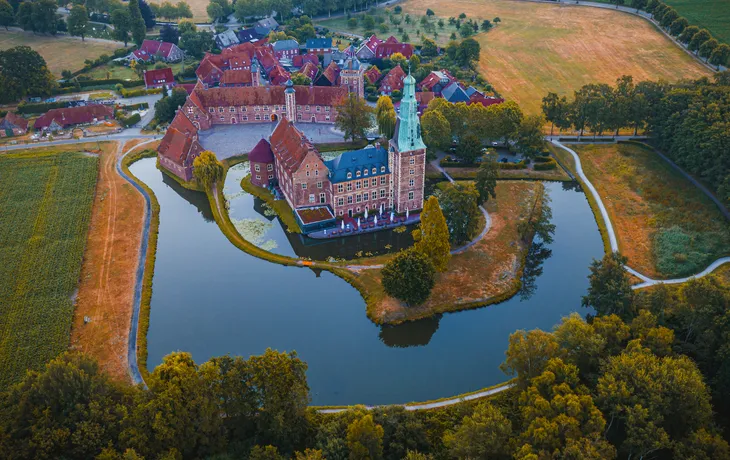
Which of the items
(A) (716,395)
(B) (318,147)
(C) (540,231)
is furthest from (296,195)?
(A) (716,395)

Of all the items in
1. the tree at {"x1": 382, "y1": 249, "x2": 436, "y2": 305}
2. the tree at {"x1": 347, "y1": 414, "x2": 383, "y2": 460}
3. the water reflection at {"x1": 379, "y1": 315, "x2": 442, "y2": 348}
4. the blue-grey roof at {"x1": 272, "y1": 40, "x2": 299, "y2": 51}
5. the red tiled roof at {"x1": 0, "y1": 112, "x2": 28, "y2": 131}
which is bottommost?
the water reflection at {"x1": 379, "y1": 315, "x2": 442, "y2": 348}

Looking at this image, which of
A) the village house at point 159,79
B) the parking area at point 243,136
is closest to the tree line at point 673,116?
the parking area at point 243,136

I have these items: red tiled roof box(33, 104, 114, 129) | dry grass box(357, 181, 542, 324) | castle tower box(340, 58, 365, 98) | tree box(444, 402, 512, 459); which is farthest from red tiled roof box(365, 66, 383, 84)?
tree box(444, 402, 512, 459)

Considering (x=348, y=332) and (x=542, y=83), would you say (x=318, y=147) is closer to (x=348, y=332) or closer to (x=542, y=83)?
(x=348, y=332)

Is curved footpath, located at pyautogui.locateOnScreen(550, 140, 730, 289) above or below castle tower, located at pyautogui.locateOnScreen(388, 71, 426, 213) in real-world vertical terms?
below

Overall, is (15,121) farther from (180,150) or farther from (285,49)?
(285,49)

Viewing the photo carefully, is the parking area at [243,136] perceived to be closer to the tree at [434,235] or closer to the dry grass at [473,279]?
the dry grass at [473,279]

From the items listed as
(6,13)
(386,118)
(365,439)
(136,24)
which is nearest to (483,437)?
(365,439)

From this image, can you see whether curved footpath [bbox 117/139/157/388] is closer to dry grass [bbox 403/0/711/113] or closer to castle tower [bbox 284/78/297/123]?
castle tower [bbox 284/78/297/123]
